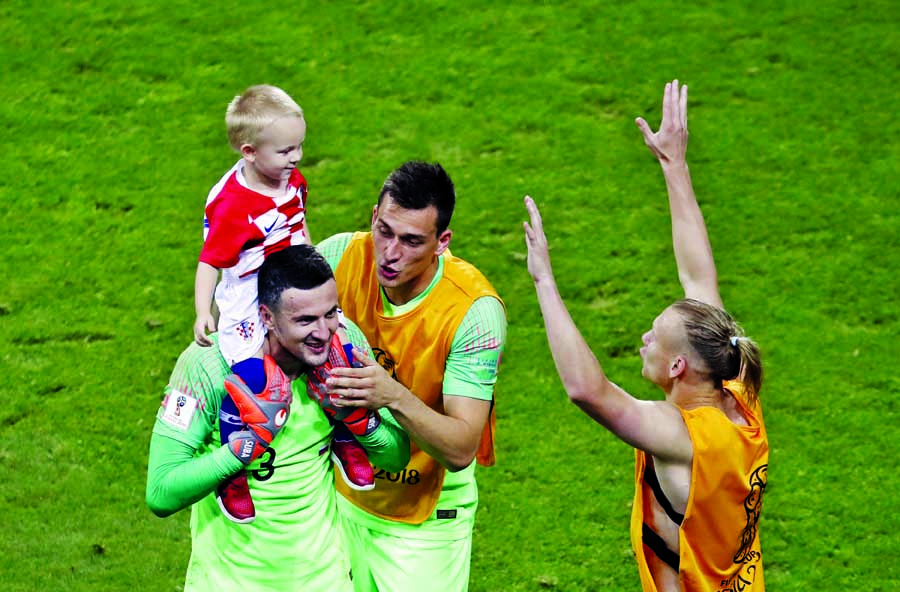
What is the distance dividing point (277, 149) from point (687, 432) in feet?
6.28

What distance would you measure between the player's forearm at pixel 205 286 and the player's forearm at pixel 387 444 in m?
1.15

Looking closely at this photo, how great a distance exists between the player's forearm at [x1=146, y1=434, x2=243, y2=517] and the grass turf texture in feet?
8.59

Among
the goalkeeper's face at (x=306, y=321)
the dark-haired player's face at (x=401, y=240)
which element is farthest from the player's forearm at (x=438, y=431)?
the dark-haired player's face at (x=401, y=240)

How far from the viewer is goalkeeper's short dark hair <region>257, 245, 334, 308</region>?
3.89 metres

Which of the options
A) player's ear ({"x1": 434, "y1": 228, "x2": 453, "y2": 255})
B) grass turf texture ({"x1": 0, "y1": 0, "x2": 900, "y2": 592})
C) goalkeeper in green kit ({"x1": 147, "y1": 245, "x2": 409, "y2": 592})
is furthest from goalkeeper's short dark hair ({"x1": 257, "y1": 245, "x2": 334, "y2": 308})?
grass turf texture ({"x1": 0, "y1": 0, "x2": 900, "y2": 592})

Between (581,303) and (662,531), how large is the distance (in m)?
4.08

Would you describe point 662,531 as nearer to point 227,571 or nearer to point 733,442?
point 733,442

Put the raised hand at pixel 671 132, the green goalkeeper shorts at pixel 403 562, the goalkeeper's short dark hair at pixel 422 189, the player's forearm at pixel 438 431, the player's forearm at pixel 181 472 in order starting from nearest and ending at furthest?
1. the player's forearm at pixel 181 472
2. the player's forearm at pixel 438 431
3. the goalkeeper's short dark hair at pixel 422 189
4. the green goalkeeper shorts at pixel 403 562
5. the raised hand at pixel 671 132

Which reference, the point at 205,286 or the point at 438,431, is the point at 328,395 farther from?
the point at 205,286

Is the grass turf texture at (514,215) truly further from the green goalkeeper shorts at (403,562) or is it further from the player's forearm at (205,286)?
the player's forearm at (205,286)

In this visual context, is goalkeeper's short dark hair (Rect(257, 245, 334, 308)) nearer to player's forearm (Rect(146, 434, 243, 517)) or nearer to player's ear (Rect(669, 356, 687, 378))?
player's forearm (Rect(146, 434, 243, 517))

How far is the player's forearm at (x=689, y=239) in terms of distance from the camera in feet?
16.8

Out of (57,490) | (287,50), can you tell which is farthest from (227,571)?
(287,50)

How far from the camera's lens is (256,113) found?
195 inches
